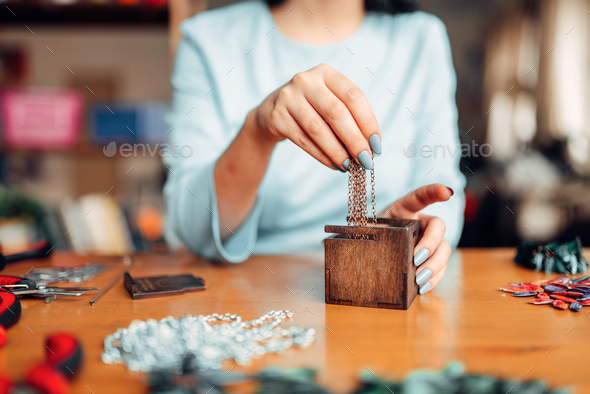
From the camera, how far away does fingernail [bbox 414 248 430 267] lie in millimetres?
649

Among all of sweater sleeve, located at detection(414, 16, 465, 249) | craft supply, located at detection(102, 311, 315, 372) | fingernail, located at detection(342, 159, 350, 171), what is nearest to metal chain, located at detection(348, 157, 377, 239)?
fingernail, located at detection(342, 159, 350, 171)

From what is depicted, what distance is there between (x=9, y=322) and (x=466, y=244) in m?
2.71

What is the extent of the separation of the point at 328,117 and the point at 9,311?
1.63ft

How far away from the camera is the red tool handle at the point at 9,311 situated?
0.53 meters

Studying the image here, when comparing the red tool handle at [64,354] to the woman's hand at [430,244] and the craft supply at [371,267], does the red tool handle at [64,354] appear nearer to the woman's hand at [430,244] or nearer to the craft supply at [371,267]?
the craft supply at [371,267]

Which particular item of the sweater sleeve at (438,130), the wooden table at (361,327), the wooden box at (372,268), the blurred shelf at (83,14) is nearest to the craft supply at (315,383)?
the wooden table at (361,327)

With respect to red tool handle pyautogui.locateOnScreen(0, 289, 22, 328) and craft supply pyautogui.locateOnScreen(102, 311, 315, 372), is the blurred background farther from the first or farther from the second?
craft supply pyautogui.locateOnScreen(102, 311, 315, 372)

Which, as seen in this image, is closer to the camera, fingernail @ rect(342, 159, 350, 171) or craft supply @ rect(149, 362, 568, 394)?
craft supply @ rect(149, 362, 568, 394)

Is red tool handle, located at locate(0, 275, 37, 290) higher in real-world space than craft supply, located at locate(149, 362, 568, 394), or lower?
lower

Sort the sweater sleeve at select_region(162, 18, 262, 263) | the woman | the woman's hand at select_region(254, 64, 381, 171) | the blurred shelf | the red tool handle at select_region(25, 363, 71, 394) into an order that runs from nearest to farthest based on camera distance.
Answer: the red tool handle at select_region(25, 363, 71, 394)
the woman's hand at select_region(254, 64, 381, 171)
the sweater sleeve at select_region(162, 18, 262, 263)
the woman
the blurred shelf

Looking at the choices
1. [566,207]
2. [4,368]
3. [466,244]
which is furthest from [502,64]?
[4,368]

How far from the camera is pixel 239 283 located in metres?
0.76

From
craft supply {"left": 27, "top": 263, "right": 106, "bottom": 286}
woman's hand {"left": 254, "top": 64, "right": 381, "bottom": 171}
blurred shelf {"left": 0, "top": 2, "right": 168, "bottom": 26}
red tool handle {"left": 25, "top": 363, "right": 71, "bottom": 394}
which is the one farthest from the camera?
blurred shelf {"left": 0, "top": 2, "right": 168, "bottom": 26}

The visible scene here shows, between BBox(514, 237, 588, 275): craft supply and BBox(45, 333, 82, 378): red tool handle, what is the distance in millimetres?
801
